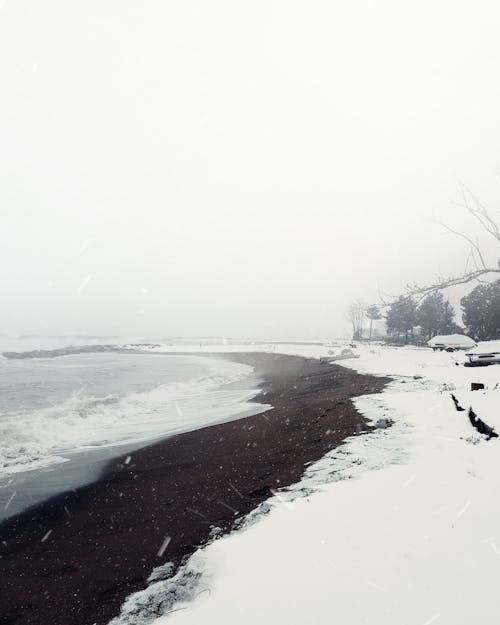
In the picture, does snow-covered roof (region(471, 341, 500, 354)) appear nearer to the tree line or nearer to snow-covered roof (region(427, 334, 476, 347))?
snow-covered roof (region(427, 334, 476, 347))

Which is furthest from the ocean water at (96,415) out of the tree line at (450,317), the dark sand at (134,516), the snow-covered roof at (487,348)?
the tree line at (450,317)

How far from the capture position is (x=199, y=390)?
2428cm

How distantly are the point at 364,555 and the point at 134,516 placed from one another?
14.0 ft

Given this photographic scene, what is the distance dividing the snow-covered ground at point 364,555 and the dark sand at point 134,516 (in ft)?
2.53

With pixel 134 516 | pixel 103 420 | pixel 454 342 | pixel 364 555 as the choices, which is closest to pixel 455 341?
pixel 454 342

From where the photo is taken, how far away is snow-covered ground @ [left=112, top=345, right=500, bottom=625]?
2795 mm

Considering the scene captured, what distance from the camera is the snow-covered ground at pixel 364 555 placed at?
279cm

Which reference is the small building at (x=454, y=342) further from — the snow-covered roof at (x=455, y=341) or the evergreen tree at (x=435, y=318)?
the evergreen tree at (x=435, y=318)

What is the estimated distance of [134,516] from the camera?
626 cm

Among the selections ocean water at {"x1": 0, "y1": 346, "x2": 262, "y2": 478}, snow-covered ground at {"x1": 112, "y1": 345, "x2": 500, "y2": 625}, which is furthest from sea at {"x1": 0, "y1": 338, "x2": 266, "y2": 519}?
snow-covered ground at {"x1": 112, "y1": 345, "x2": 500, "y2": 625}

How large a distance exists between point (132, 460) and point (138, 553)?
207 inches

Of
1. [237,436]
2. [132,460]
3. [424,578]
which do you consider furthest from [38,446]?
[424,578]

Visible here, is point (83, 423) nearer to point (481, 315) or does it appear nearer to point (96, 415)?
point (96, 415)

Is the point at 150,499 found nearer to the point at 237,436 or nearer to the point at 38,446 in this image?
the point at 237,436
